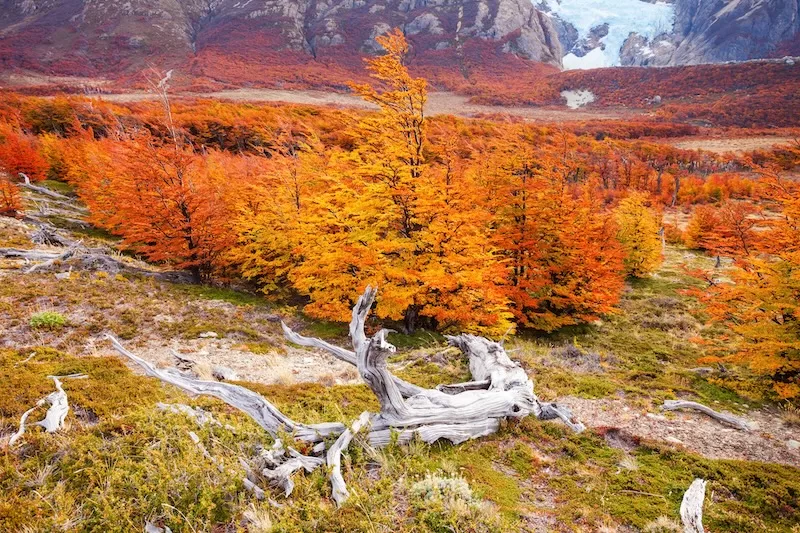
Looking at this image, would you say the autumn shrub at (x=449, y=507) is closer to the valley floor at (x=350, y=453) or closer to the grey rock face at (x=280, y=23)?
the valley floor at (x=350, y=453)

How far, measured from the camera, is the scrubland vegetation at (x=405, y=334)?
3982mm

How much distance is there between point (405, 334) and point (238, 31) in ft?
513

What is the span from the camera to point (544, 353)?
12000mm

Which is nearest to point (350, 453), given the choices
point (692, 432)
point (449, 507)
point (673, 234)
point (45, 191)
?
point (449, 507)

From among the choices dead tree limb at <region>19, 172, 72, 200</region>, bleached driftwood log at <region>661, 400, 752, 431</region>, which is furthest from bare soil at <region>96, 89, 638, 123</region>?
bleached driftwood log at <region>661, 400, 752, 431</region>

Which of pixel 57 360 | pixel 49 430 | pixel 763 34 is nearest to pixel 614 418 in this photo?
pixel 49 430

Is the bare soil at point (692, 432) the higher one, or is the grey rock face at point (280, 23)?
the grey rock face at point (280, 23)

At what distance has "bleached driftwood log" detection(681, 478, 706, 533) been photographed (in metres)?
3.98

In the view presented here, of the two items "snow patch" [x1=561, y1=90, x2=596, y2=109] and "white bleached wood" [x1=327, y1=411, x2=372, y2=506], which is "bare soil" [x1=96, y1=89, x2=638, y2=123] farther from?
"white bleached wood" [x1=327, y1=411, x2=372, y2=506]

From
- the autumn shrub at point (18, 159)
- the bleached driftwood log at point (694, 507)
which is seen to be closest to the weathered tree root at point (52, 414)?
the bleached driftwood log at point (694, 507)

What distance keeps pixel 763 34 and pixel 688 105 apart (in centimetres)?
14530

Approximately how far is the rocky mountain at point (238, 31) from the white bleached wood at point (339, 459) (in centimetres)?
12832

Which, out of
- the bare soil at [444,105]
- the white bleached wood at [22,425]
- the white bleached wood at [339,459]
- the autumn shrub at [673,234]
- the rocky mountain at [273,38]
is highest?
the rocky mountain at [273,38]

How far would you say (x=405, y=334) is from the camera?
13805 mm
